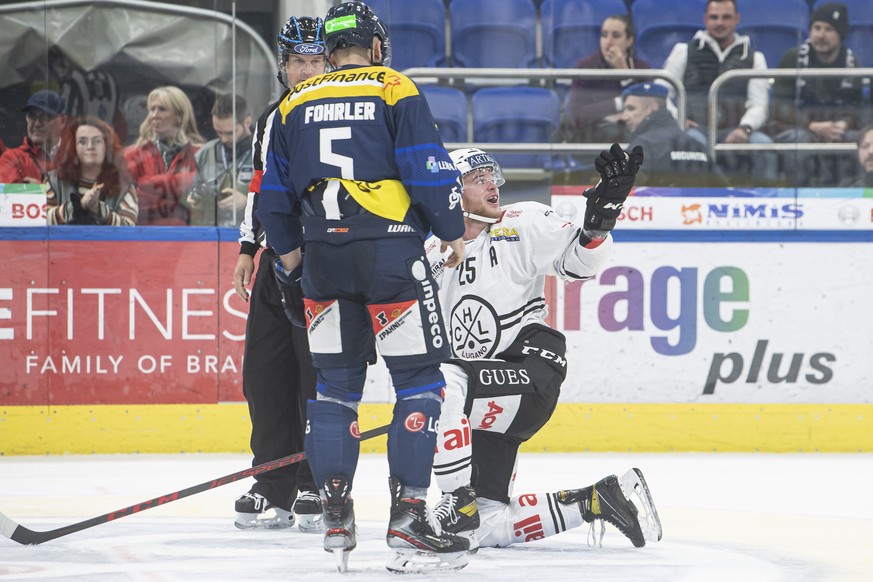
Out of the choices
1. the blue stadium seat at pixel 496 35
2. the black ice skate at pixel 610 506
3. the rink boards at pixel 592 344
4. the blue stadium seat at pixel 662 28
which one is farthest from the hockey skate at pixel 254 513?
the blue stadium seat at pixel 662 28

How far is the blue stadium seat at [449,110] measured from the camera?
6176 millimetres

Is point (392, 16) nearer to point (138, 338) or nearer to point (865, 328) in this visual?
point (138, 338)

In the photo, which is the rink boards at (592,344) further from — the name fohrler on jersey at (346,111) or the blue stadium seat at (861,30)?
the name fohrler on jersey at (346,111)

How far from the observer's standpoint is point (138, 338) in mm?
5965

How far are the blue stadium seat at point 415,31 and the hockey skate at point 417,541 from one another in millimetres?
3390

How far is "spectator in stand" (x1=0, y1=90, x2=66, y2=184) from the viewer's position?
597 cm

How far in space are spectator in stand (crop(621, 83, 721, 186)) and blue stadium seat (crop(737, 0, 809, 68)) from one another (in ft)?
1.64

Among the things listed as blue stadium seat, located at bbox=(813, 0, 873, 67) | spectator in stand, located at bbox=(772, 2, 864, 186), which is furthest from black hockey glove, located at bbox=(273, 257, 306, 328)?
blue stadium seat, located at bbox=(813, 0, 873, 67)

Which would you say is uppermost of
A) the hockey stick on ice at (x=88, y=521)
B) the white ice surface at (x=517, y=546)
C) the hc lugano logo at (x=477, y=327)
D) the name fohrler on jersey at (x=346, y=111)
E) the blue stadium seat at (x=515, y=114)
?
the blue stadium seat at (x=515, y=114)

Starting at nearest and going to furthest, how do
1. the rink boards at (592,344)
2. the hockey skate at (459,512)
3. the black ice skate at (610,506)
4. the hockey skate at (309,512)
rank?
the hockey skate at (459,512) → the black ice skate at (610,506) → the hockey skate at (309,512) → the rink boards at (592,344)

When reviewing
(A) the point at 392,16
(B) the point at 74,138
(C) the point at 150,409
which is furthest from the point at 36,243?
(A) the point at 392,16

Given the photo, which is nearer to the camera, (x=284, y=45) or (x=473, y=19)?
(x=284, y=45)

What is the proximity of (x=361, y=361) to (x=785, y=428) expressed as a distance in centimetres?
337

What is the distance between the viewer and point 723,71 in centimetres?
634
